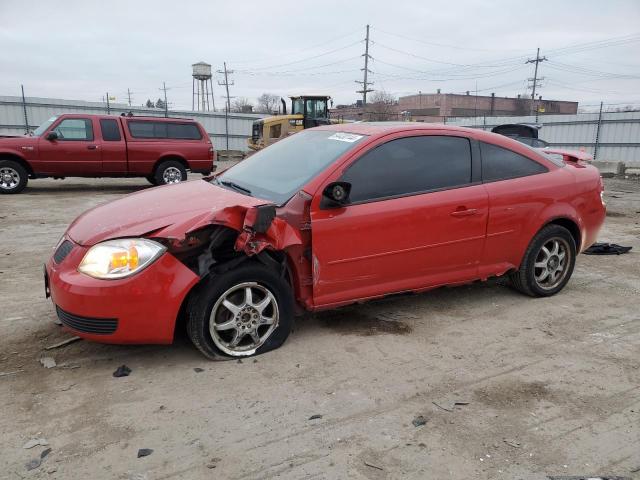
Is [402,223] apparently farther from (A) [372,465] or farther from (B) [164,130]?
(B) [164,130]

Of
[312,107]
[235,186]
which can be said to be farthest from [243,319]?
[312,107]

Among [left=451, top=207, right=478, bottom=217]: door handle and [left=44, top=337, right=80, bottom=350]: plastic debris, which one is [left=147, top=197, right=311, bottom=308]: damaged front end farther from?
[left=451, top=207, right=478, bottom=217]: door handle

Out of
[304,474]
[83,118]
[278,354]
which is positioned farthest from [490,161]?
[83,118]

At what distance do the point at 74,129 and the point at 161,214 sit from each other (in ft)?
32.7

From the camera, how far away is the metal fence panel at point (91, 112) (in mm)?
22188

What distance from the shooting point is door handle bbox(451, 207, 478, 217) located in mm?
3977

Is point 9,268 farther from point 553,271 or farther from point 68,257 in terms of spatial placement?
point 553,271

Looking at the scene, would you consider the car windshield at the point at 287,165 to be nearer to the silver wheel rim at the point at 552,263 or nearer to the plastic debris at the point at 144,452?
the plastic debris at the point at 144,452

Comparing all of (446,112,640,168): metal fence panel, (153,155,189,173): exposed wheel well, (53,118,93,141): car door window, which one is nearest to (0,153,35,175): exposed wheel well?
(53,118,93,141): car door window

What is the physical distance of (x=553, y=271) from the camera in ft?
15.6

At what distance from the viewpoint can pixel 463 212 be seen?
158 inches

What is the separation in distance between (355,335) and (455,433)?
1.29m

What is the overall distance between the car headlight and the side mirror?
1.13 meters

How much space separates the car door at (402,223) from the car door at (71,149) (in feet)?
33.0
